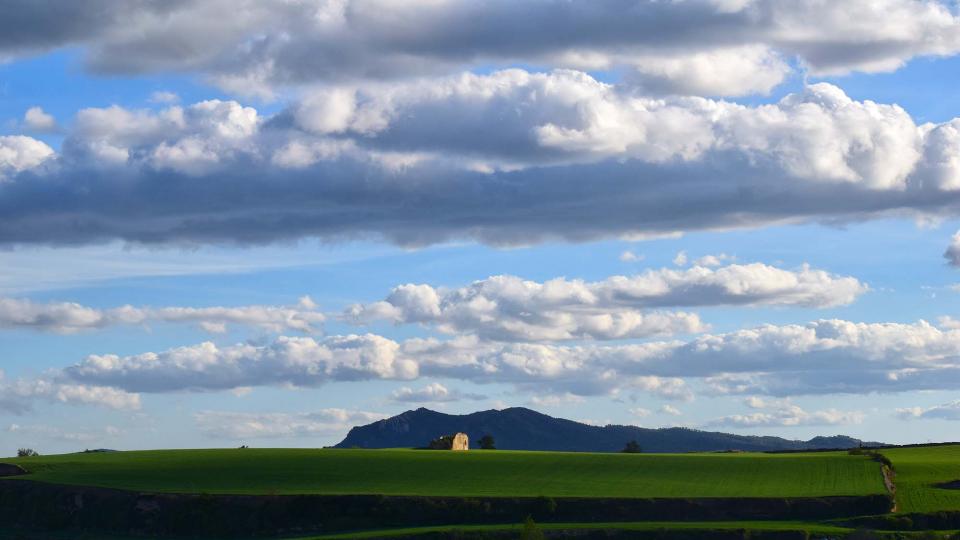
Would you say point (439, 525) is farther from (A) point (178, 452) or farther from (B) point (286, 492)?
(A) point (178, 452)

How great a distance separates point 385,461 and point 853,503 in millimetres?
56228

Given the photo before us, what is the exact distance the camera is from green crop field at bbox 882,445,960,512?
137 metres

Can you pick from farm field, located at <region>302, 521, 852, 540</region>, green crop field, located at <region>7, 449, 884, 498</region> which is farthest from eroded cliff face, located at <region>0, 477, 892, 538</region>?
farm field, located at <region>302, 521, 852, 540</region>

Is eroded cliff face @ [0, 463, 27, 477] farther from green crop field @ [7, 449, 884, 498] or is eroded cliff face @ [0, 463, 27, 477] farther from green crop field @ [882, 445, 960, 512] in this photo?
green crop field @ [882, 445, 960, 512]

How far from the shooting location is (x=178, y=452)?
624 feet

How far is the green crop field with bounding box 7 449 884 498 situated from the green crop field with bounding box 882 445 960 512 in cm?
305

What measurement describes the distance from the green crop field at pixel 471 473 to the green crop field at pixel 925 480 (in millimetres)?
3050

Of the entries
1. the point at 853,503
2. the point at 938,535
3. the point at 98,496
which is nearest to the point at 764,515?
the point at 853,503

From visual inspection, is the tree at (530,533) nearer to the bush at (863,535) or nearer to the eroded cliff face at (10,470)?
the bush at (863,535)

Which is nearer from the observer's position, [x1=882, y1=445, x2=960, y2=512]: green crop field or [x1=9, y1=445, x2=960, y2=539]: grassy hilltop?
[x1=9, y1=445, x2=960, y2=539]: grassy hilltop

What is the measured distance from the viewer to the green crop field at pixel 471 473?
141m

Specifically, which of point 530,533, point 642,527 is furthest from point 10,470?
point 530,533

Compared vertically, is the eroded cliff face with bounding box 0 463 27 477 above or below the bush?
above

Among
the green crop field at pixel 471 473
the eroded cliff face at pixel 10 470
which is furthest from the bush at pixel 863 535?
the eroded cliff face at pixel 10 470
